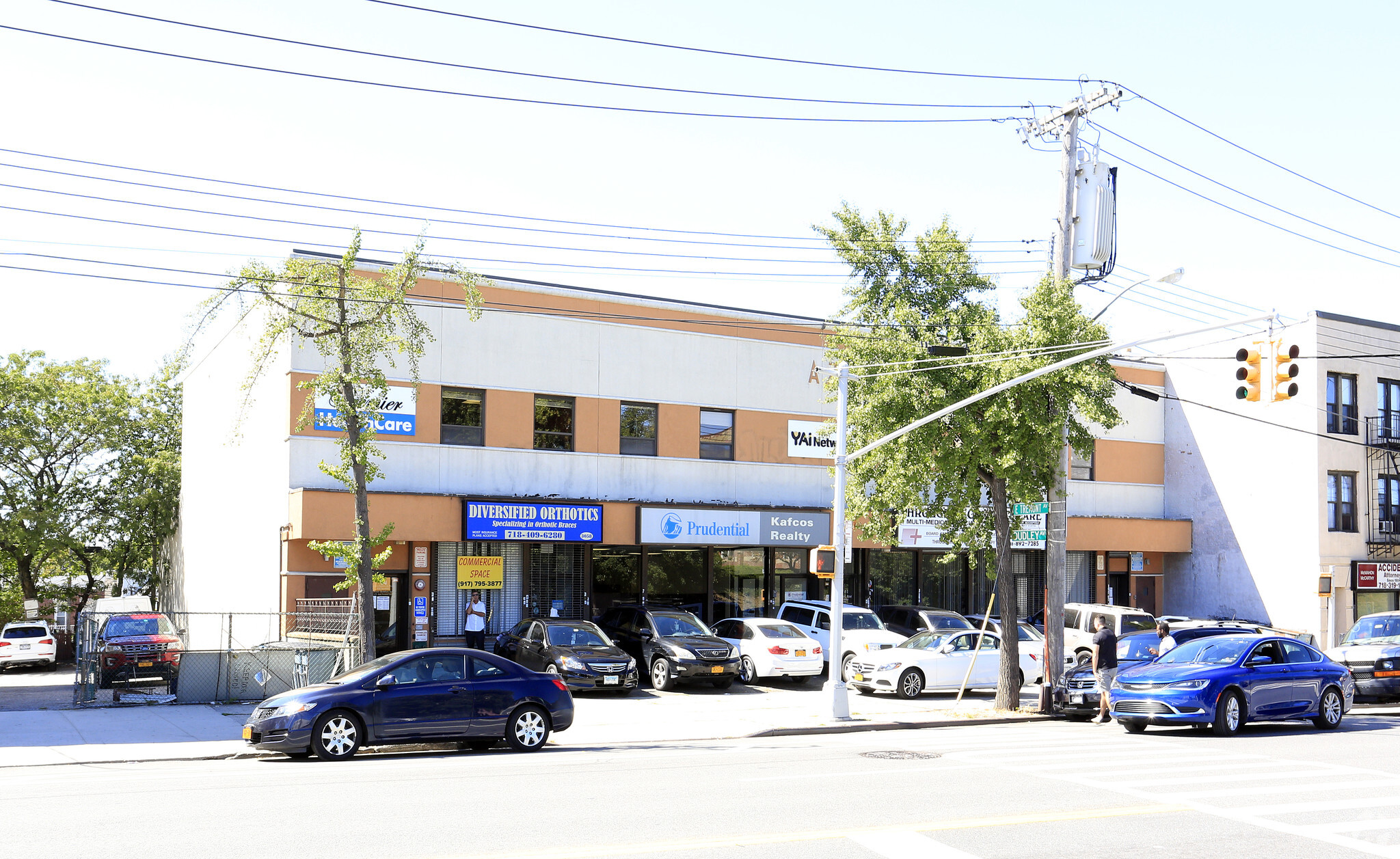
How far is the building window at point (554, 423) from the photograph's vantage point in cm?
2906

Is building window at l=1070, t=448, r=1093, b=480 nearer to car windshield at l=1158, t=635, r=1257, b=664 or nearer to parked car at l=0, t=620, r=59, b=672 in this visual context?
car windshield at l=1158, t=635, r=1257, b=664

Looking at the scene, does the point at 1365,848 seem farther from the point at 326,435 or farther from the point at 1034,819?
the point at 326,435

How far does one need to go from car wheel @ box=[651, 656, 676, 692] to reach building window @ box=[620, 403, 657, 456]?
6.71m

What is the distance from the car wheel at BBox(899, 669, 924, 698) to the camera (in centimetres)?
2445

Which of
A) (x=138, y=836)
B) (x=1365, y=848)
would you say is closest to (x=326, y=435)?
(x=138, y=836)

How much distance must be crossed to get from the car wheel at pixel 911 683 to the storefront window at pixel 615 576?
8386mm

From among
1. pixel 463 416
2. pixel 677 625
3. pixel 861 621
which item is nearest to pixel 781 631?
pixel 677 625

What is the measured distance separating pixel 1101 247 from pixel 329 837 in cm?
1837

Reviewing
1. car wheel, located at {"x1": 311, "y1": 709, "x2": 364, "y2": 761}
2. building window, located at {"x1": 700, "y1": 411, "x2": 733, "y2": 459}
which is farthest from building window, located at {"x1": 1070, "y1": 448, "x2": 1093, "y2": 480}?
car wheel, located at {"x1": 311, "y1": 709, "x2": 364, "y2": 761}

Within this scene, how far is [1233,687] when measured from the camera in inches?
706

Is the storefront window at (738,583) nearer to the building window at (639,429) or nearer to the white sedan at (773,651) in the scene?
the building window at (639,429)

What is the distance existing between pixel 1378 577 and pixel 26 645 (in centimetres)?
4255

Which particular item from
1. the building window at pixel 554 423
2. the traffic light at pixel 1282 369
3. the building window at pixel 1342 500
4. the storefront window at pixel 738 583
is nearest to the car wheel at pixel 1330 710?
the traffic light at pixel 1282 369

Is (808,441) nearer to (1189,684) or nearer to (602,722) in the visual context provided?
(602,722)
